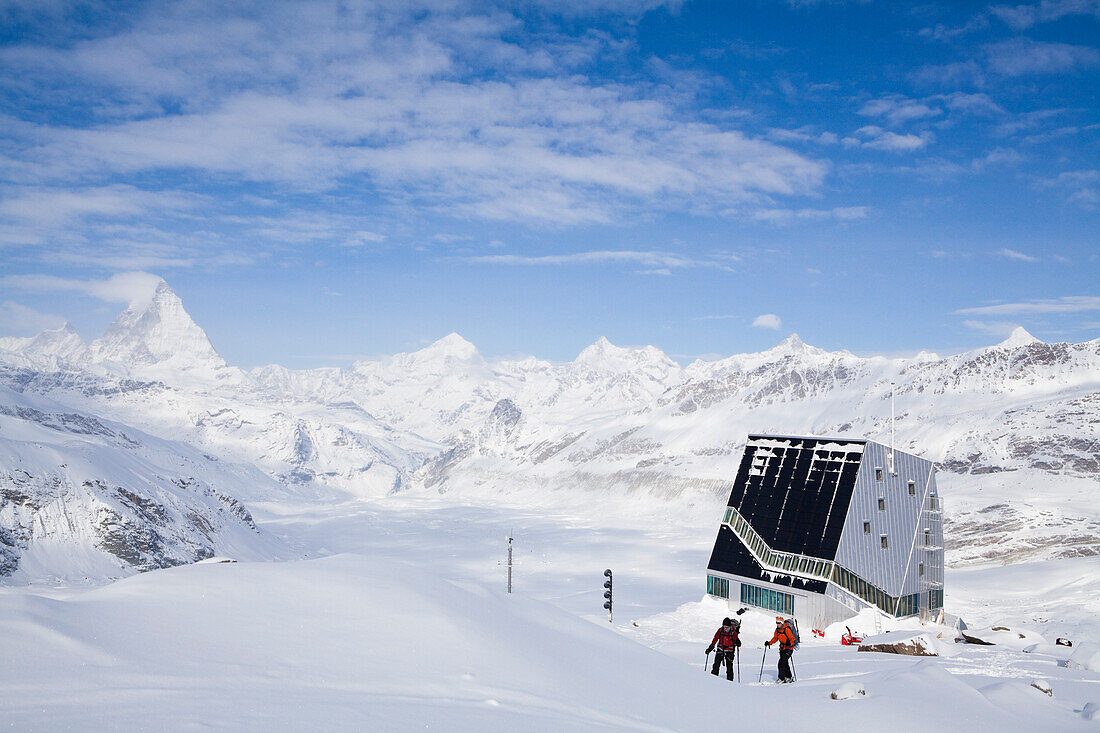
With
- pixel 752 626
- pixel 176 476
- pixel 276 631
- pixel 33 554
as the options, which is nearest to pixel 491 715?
pixel 276 631

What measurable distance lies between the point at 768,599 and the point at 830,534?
519cm

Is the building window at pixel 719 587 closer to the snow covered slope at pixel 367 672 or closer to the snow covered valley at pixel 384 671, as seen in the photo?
the snow covered valley at pixel 384 671

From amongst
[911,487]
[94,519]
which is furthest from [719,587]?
[94,519]

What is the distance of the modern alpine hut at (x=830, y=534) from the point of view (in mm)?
39688

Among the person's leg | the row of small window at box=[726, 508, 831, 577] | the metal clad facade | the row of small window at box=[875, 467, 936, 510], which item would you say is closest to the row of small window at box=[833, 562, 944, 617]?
the metal clad facade

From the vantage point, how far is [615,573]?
321 feet

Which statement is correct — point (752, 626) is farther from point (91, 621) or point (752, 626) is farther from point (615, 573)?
point (615, 573)

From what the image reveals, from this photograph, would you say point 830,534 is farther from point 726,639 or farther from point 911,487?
point 726,639

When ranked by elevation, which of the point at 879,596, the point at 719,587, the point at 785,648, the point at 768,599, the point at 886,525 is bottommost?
the point at 768,599

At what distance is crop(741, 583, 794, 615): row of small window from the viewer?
40062 mm

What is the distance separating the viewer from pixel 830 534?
40188mm

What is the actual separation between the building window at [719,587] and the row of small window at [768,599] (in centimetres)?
118

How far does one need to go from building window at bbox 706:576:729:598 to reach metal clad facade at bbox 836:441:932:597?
7184 millimetres

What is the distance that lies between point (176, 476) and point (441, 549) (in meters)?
48.7
